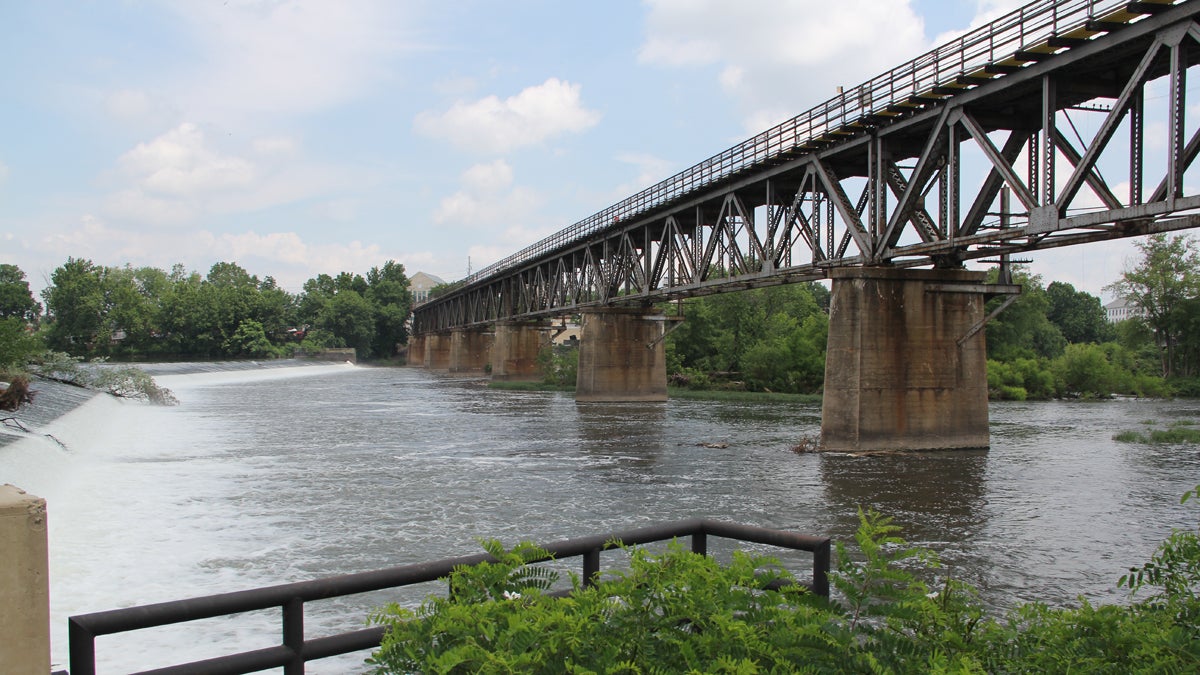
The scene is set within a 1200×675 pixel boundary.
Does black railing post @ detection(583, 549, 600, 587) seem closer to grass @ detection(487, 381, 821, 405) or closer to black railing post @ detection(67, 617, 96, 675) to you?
black railing post @ detection(67, 617, 96, 675)

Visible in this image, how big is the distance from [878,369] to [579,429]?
15116mm

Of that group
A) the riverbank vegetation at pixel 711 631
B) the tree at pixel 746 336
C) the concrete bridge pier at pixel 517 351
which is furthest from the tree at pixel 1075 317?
the riverbank vegetation at pixel 711 631

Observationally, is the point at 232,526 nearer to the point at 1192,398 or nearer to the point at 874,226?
the point at 874,226

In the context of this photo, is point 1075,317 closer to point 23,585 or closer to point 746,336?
point 746,336

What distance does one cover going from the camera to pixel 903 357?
1091 inches

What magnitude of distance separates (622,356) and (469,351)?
59.8 metres

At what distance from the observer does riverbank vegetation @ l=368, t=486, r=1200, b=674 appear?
11.8 feet

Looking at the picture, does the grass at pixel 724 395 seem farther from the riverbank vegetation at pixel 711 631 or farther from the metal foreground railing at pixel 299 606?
the metal foreground railing at pixel 299 606

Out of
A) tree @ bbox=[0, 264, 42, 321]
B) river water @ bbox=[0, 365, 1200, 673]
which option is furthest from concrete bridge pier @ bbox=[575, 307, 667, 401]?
tree @ bbox=[0, 264, 42, 321]

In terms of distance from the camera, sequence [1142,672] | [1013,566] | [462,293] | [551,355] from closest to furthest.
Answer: [1142,672] → [1013,566] → [551,355] → [462,293]

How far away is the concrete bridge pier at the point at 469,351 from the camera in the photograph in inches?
4478

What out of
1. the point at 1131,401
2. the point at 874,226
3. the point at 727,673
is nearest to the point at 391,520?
the point at 727,673

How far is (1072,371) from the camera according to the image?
6362 centimetres

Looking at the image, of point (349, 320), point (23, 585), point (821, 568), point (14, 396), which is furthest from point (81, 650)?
point (349, 320)
